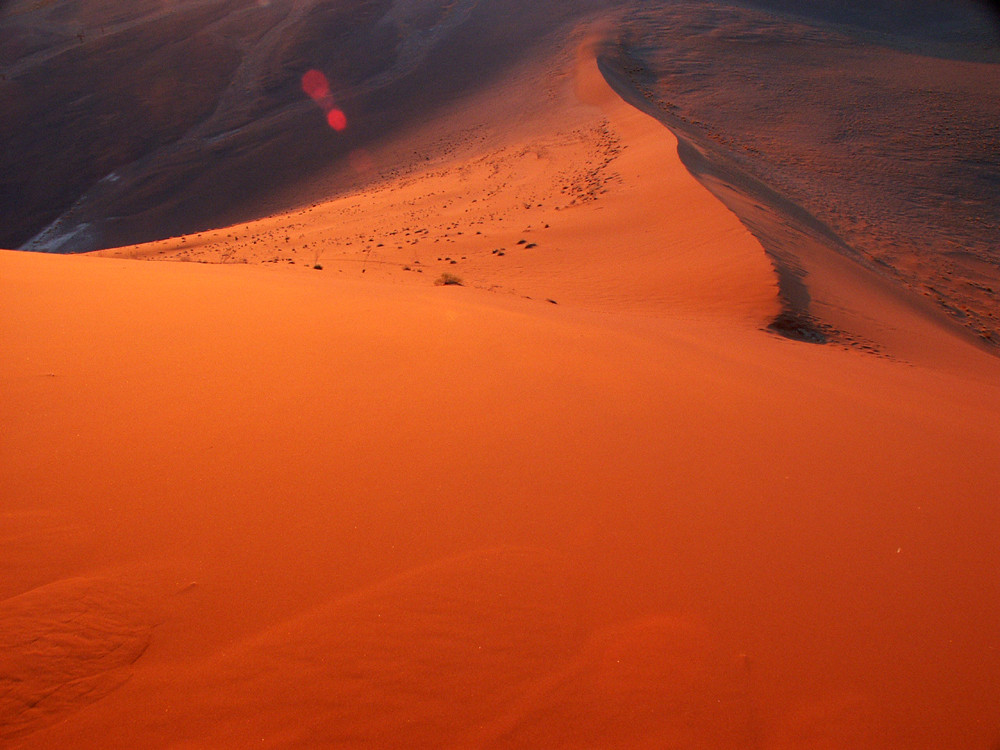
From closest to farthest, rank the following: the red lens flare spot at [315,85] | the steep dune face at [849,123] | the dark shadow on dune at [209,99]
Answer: the steep dune face at [849,123] < the dark shadow on dune at [209,99] < the red lens flare spot at [315,85]

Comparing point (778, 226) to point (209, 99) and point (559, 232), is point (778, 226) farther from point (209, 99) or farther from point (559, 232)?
point (209, 99)

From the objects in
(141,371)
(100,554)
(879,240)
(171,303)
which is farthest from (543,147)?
(100,554)

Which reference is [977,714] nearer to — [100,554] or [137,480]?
[100,554]

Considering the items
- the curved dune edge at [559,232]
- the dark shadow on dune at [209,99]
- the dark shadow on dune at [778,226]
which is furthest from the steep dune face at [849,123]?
the dark shadow on dune at [209,99]

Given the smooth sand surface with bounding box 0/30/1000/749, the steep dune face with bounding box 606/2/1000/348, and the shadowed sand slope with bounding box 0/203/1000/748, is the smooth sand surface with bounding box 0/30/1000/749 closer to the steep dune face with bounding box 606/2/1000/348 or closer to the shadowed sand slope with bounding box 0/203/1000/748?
the shadowed sand slope with bounding box 0/203/1000/748

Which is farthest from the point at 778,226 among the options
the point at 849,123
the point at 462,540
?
the point at 849,123

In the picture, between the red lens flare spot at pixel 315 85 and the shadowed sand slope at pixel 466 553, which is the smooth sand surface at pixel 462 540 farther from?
the red lens flare spot at pixel 315 85
